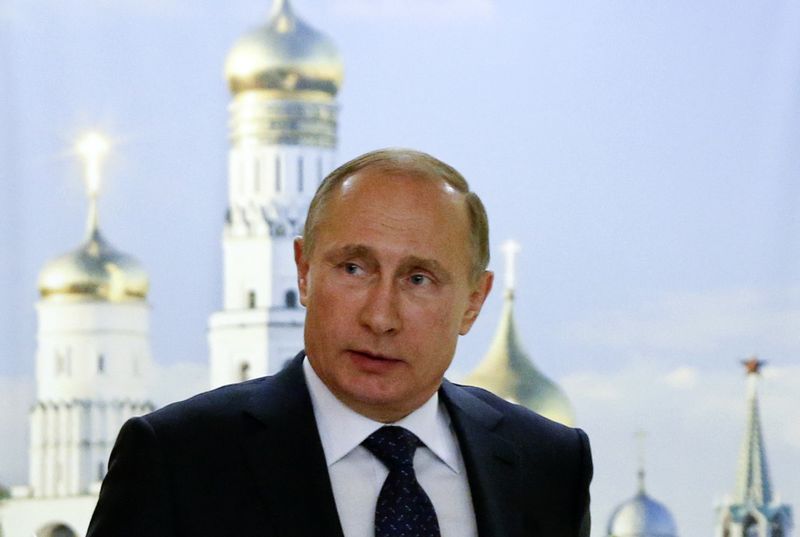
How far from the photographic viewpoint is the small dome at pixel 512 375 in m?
20.4

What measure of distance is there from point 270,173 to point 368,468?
22.4m

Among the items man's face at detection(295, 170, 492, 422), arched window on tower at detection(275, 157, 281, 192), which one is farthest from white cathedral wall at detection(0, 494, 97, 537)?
man's face at detection(295, 170, 492, 422)

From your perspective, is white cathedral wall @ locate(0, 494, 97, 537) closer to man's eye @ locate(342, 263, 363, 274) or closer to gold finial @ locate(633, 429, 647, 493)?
gold finial @ locate(633, 429, 647, 493)

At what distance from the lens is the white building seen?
72.2 feet

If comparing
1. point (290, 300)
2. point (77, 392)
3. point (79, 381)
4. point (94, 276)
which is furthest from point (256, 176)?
point (77, 392)

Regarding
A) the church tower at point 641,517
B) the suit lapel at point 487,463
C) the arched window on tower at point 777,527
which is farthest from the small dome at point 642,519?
the suit lapel at point 487,463

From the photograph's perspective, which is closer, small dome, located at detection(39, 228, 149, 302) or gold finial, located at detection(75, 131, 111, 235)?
gold finial, located at detection(75, 131, 111, 235)

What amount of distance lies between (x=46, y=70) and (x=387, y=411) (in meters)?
18.2

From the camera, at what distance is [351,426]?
57.9 inches

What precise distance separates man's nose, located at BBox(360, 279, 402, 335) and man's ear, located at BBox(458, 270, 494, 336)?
90 mm

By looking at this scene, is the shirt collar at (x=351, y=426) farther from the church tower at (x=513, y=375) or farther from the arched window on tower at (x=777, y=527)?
the church tower at (x=513, y=375)

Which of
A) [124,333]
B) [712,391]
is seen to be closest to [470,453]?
[712,391]

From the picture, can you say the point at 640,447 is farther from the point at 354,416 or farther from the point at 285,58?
the point at 354,416

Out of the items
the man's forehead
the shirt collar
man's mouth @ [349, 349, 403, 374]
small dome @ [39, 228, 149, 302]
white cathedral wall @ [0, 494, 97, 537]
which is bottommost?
the shirt collar
